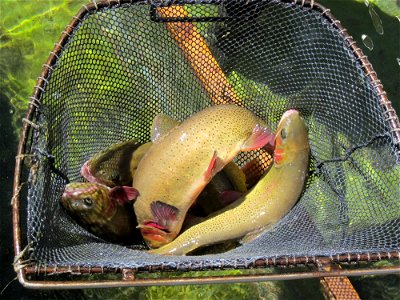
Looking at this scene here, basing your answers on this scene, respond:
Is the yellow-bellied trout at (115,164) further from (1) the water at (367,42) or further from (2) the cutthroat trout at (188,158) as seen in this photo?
(1) the water at (367,42)

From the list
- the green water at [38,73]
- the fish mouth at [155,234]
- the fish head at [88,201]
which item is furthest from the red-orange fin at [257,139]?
the green water at [38,73]

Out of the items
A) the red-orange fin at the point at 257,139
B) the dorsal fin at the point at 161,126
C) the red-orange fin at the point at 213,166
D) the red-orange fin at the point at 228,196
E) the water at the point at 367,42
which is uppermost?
the dorsal fin at the point at 161,126

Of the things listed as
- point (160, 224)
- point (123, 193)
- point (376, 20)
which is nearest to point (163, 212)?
point (160, 224)

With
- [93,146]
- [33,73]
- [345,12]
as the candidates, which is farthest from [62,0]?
[345,12]

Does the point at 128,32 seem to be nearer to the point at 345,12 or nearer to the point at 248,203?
the point at 248,203

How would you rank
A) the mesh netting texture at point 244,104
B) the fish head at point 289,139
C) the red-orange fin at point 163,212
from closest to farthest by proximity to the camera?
1. the mesh netting texture at point 244,104
2. the red-orange fin at point 163,212
3. the fish head at point 289,139

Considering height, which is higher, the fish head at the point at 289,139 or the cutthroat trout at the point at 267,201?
the fish head at the point at 289,139
